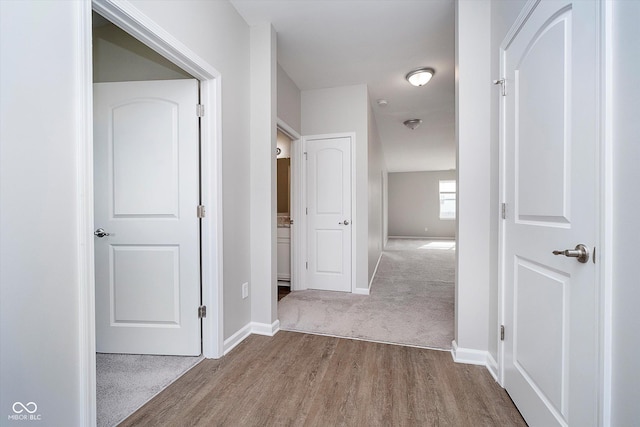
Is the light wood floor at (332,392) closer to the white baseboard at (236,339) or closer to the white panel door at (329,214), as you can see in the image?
the white baseboard at (236,339)

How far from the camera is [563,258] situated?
110 cm

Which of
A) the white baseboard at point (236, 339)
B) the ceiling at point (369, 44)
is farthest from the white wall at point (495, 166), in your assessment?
the white baseboard at point (236, 339)

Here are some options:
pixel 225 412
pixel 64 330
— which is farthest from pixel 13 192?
pixel 225 412

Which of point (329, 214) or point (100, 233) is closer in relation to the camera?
point (100, 233)

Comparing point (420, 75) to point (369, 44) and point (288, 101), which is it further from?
point (288, 101)

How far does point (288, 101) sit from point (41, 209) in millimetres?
2868

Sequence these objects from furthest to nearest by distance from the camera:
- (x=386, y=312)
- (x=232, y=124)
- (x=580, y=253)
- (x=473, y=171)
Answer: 1. (x=386, y=312)
2. (x=232, y=124)
3. (x=473, y=171)
4. (x=580, y=253)

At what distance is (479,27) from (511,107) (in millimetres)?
777

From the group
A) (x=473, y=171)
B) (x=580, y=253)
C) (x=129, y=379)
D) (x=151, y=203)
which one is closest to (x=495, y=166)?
(x=473, y=171)

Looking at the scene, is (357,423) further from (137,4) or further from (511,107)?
(137,4)

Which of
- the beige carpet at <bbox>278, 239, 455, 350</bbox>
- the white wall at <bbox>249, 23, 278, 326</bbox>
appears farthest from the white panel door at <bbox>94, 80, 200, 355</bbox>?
the beige carpet at <bbox>278, 239, 455, 350</bbox>

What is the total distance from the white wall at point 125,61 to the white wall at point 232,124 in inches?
12.8

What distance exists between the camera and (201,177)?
6.57 ft

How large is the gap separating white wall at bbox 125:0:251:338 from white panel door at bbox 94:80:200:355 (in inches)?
9.0
